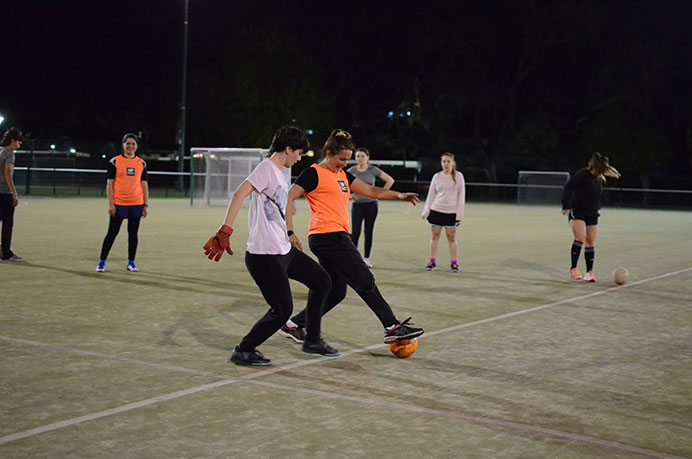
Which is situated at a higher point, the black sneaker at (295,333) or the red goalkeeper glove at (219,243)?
the red goalkeeper glove at (219,243)

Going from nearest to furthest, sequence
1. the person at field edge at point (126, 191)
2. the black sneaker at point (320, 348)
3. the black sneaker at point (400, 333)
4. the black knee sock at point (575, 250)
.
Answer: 1. the black sneaker at point (400, 333)
2. the black sneaker at point (320, 348)
3. the person at field edge at point (126, 191)
4. the black knee sock at point (575, 250)

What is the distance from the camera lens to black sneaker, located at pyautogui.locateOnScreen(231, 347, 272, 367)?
268 inches

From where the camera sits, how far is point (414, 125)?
60.6m

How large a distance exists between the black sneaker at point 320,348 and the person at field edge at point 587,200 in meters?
6.70

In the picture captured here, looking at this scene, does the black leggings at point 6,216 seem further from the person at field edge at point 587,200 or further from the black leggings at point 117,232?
the person at field edge at point 587,200

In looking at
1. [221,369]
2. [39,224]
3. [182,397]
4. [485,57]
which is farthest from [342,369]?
[485,57]

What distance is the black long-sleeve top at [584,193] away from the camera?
12.9 metres

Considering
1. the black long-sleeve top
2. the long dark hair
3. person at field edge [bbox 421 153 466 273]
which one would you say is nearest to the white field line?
the long dark hair

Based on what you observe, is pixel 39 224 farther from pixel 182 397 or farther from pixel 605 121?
pixel 605 121

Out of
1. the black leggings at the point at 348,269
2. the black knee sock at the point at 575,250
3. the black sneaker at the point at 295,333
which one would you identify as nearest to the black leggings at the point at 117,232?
the black sneaker at the point at 295,333

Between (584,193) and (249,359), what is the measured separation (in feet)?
25.3

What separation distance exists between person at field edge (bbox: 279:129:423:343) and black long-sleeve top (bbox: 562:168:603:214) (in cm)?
602

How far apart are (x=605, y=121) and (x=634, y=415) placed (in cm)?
5184

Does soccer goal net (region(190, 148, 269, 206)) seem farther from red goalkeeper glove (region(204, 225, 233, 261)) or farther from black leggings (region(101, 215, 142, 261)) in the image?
red goalkeeper glove (region(204, 225, 233, 261))
